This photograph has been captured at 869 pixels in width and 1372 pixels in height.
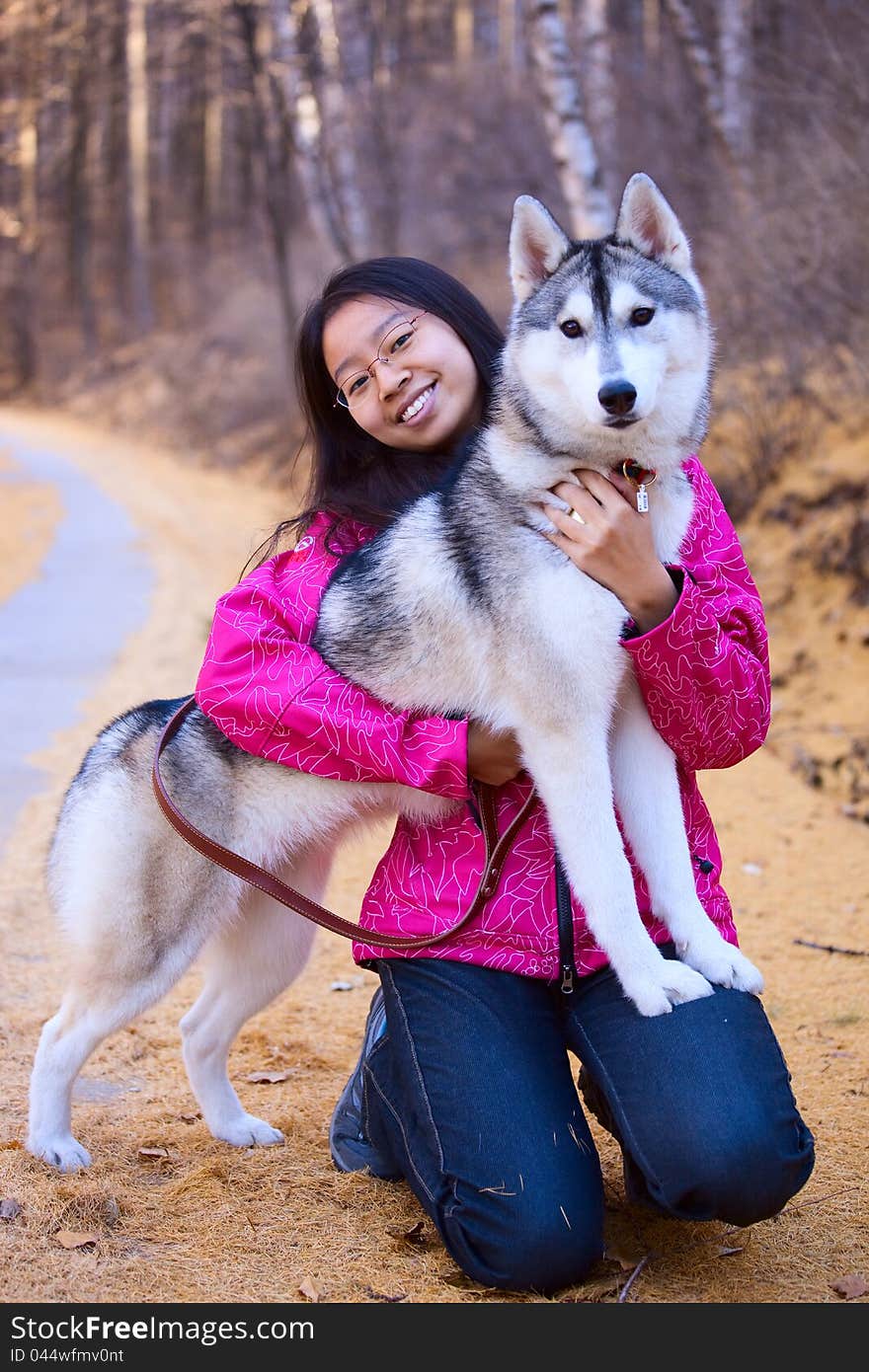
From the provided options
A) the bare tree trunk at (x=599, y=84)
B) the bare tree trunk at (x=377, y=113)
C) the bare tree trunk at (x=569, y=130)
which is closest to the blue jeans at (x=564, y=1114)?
the bare tree trunk at (x=569, y=130)

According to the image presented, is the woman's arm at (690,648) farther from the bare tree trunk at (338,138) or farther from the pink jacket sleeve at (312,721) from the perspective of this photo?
the bare tree trunk at (338,138)

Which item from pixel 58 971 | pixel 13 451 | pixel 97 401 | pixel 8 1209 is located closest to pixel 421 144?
pixel 13 451

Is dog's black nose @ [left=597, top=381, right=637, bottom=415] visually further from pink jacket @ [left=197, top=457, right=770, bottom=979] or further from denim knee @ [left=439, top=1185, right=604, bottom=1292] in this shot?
denim knee @ [left=439, top=1185, right=604, bottom=1292]

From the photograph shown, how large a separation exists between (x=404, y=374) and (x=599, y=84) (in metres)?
12.6

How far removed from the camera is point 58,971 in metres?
3.86

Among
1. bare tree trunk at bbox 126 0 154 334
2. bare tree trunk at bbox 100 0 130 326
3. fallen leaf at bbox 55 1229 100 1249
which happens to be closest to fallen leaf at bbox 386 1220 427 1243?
fallen leaf at bbox 55 1229 100 1249

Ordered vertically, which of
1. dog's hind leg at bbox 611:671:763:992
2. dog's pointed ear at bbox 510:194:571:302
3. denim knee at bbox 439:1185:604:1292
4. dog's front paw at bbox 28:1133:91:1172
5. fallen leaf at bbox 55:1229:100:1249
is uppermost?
dog's pointed ear at bbox 510:194:571:302

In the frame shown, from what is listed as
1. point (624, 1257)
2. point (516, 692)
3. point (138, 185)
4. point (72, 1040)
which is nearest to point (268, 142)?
point (138, 185)

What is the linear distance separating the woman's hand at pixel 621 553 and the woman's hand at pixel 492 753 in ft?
1.20

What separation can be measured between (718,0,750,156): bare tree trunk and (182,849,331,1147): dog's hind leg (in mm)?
9087

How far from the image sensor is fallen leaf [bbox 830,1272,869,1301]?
2285 millimetres

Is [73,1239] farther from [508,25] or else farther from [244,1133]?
[508,25]

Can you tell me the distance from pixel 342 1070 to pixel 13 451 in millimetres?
17876

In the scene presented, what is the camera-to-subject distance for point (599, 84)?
45.4ft
